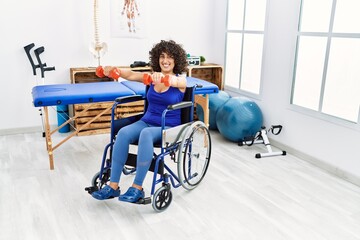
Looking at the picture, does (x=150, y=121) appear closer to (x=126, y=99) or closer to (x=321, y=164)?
(x=126, y=99)

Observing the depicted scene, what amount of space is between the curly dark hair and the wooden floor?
0.93 metres

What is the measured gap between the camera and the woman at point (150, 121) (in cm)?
221

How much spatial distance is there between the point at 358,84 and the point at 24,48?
10.4 feet

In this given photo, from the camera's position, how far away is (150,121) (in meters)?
2.45

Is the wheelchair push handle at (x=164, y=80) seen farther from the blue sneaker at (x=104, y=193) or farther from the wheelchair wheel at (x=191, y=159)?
the blue sneaker at (x=104, y=193)

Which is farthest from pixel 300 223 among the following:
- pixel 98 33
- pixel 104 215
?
pixel 98 33

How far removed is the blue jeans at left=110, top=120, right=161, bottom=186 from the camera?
2199mm

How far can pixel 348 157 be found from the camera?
283cm

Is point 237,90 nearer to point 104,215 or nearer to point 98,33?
point 98,33

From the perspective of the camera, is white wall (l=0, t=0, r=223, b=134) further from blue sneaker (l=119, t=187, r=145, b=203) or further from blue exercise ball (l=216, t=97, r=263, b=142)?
blue sneaker (l=119, t=187, r=145, b=203)

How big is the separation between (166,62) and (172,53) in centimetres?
8

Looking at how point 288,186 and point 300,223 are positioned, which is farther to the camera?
point 288,186

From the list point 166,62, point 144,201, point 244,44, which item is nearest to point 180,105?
point 166,62

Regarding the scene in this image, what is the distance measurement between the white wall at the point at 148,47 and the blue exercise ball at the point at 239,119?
0.22 meters
